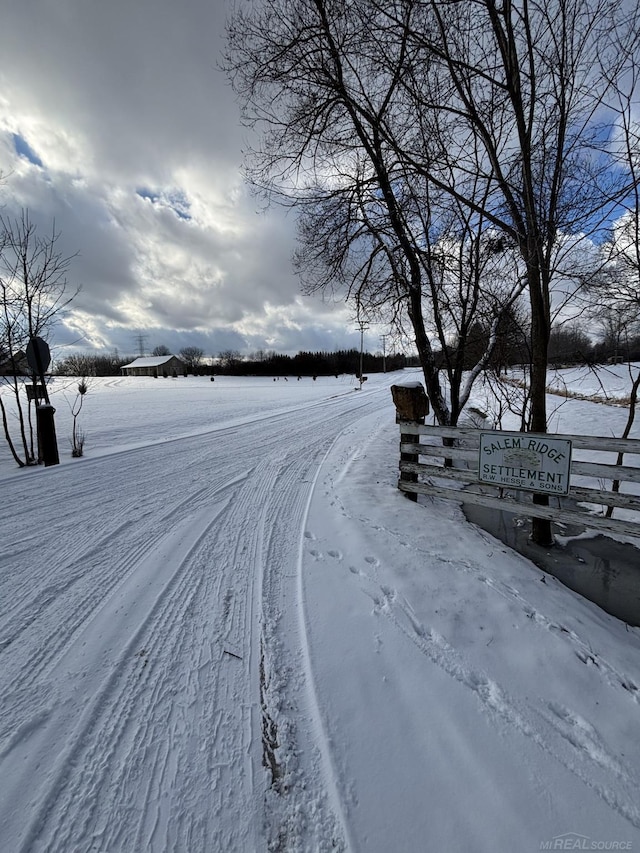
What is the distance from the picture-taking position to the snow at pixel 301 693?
55.4 inches

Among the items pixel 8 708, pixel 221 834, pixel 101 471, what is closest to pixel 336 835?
pixel 221 834

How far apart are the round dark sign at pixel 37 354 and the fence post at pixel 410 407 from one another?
22.2ft

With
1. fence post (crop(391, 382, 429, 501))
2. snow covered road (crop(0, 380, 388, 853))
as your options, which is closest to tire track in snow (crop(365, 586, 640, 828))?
snow covered road (crop(0, 380, 388, 853))

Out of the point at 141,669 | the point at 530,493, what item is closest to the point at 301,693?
the point at 141,669

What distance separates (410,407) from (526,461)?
1.70 metres

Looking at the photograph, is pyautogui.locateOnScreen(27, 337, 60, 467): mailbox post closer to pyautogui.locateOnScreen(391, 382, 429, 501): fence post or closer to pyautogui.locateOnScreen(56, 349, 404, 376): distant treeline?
pyautogui.locateOnScreen(391, 382, 429, 501): fence post

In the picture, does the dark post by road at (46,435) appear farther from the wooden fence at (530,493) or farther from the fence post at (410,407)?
the wooden fence at (530,493)

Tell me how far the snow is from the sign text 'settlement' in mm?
857

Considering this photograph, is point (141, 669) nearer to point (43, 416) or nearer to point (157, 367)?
point (43, 416)

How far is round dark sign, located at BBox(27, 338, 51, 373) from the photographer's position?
6504 mm

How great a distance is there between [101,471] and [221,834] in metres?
6.04

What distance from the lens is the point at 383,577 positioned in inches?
122

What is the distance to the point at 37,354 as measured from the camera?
21.5 feet

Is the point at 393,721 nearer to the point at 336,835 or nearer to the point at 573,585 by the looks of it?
the point at 336,835
